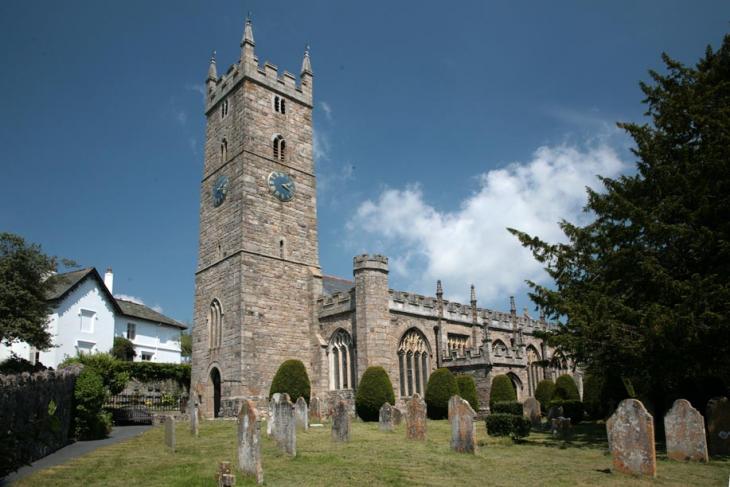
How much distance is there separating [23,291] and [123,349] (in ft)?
51.0

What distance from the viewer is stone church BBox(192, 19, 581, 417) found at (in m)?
27.3

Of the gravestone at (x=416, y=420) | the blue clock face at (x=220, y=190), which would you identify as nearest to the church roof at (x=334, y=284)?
the blue clock face at (x=220, y=190)

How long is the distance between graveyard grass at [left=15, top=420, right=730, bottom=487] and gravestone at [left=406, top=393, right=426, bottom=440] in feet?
1.21

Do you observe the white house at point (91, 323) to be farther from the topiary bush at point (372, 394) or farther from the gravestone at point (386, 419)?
the gravestone at point (386, 419)

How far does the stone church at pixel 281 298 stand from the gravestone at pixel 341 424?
35.7 ft

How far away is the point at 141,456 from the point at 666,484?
1068cm

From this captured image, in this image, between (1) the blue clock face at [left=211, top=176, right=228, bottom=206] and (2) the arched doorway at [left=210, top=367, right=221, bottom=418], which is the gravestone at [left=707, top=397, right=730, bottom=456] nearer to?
(2) the arched doorway at [left=210, top=367, right=221, bottom=418]

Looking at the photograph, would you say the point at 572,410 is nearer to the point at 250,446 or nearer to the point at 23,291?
the point at 250,446

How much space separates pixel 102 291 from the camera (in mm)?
38812

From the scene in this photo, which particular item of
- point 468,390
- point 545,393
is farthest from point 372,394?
point 545,393

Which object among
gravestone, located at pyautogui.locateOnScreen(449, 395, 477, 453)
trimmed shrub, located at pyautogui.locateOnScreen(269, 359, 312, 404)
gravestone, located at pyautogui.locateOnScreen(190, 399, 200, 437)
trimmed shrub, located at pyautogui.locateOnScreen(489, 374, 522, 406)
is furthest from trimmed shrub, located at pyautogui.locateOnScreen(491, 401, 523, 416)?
gravestone, located at pyautogui.locateOnScreen(190, 399, 200, 437)

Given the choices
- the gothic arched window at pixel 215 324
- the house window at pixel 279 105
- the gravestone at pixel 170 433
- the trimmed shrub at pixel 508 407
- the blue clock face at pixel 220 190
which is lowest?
the trimmed shrub at pixel 508 407

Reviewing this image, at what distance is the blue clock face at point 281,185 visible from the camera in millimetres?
30556

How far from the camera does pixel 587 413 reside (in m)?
27.9
